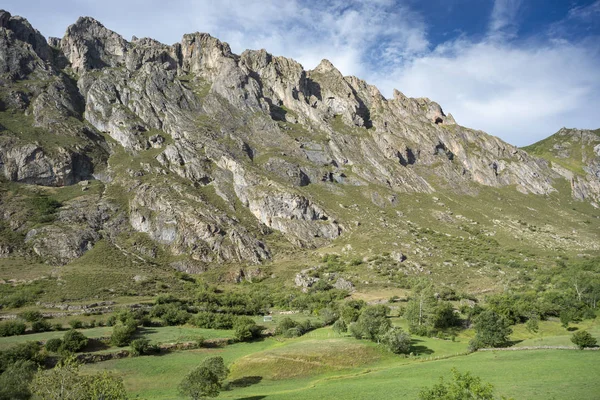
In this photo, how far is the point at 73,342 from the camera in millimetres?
50000

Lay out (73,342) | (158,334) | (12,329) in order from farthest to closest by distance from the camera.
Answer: (158,334), (12,329), (73,342)

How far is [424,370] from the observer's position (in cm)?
4253

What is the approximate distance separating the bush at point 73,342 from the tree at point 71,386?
3011 centimetres

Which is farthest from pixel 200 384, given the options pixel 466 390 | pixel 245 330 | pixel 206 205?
pixel 206 205

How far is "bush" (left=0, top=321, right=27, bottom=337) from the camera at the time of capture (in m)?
57.3

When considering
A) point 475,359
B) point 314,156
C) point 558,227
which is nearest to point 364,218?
point 314,156

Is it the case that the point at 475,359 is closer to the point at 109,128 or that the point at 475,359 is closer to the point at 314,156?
the point at 314,156

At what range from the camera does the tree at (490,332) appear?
5462 cm

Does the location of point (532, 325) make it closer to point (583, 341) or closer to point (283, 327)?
point (583, 341)

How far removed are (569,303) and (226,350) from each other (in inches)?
2972

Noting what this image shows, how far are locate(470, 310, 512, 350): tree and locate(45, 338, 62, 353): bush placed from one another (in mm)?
63203

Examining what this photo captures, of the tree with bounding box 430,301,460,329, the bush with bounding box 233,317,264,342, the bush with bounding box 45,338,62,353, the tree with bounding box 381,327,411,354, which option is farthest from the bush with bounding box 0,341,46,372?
the tree with bounding box 430,301,460,329

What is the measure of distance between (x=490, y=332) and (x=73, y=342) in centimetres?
6477

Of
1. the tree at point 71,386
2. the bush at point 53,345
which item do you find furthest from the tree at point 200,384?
the bush at point 53,345
